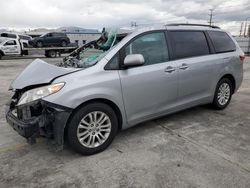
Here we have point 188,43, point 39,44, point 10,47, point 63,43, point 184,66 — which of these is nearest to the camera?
point 184,66

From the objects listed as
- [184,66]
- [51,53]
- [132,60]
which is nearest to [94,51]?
[132,60]

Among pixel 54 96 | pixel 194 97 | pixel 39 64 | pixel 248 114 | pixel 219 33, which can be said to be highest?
pixel 219 33

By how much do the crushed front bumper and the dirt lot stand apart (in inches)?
15.4

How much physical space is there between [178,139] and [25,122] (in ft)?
7.35

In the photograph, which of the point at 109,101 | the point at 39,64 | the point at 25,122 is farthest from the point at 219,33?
the point at 25,122

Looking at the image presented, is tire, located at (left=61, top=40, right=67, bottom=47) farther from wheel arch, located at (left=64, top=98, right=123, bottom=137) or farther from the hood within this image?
wheel arch, located at (left=64, top=98, right=123, bottom=137)

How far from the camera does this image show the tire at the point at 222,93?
5.14 meters

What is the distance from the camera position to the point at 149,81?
3.85m

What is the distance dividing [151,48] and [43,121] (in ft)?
6.48

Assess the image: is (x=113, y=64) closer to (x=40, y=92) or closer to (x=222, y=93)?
(x=40, y=92)

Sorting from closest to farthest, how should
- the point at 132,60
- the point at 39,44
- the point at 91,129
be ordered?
the point at 91,129 → the point at 132,60 → the point at 39,44

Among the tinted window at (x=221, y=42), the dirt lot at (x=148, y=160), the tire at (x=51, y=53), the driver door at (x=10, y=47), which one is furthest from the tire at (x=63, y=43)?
the tinted window at (x=221, y=42)

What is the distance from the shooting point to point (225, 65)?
5.05 m

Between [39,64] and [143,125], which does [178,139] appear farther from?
[39,64]
